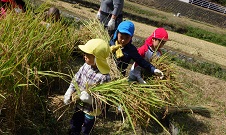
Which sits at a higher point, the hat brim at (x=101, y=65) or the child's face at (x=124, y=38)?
the child's face at (x=124, y=38)

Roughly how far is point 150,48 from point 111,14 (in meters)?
1.49

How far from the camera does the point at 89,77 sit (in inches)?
101

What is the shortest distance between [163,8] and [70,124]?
18265 millimetres

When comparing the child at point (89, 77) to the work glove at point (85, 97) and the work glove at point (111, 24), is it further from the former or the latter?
the work glove at point (111, 24)

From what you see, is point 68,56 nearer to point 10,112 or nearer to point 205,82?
point 10,112

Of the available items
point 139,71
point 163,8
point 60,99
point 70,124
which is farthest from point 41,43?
point 163,8

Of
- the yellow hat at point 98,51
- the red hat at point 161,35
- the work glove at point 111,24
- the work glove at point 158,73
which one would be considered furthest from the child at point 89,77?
the work glove at point 111,24

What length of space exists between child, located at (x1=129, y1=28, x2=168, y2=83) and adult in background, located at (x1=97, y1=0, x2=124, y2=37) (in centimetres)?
114

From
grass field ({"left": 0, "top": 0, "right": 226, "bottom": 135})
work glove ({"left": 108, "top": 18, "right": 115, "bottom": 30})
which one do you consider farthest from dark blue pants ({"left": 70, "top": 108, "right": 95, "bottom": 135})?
work glove ({"left": 108, "top": 18, "right": 115, "bottom": 30})

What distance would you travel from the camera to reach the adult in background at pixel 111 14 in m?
4.58

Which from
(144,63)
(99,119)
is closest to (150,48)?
(144,63)

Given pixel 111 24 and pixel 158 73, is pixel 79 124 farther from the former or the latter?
pixel 111 24

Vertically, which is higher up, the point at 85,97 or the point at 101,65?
the point at 101,65

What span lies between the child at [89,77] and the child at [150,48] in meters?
0.88
